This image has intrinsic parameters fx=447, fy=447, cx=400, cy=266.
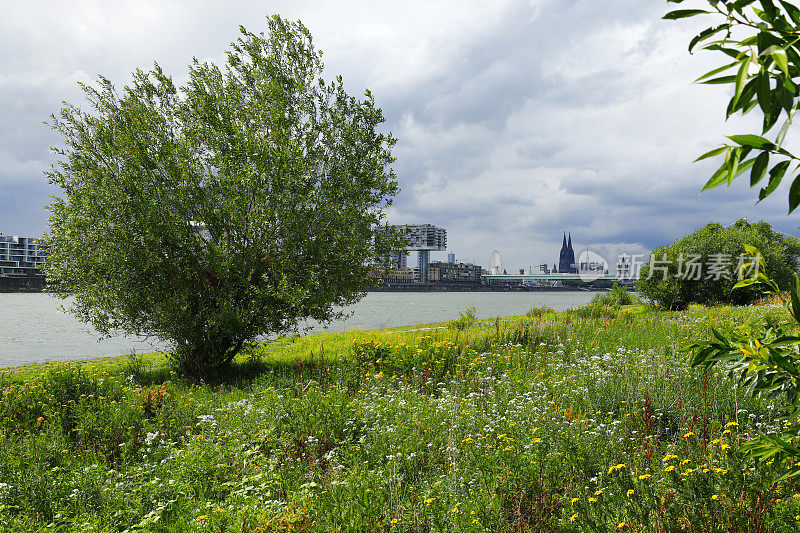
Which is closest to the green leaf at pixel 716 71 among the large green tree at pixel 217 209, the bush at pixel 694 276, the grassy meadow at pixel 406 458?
the grassy meadow at pixel 406 458

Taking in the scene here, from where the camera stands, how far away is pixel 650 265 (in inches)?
1180

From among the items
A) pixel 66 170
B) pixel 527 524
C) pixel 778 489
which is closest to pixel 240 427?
pixel 527 524

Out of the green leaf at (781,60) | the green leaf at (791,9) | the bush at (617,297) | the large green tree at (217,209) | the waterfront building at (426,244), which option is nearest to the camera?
the green leaf at (781,60)

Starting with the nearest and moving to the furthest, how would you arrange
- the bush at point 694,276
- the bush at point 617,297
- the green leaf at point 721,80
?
the green leaf at point 721,80, the bush at point 694,276, the bush at point 617,297

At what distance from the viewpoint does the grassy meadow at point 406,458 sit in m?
3.54

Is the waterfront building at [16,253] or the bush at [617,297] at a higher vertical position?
the waterfront building at [16,253]

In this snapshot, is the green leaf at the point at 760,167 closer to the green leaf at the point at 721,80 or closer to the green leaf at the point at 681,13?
the green leaf at the point at 721,80

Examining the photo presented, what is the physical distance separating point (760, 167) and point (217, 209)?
11460mm

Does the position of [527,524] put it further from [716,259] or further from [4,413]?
[716,259]

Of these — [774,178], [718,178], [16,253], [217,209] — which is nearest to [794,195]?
[774,178]

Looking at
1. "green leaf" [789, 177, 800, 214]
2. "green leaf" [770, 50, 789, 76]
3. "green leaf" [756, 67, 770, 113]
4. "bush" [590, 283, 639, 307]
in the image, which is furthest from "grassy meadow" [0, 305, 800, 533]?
"bush" [590, 283, 639, 307]

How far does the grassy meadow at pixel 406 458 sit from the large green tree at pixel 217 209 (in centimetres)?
305

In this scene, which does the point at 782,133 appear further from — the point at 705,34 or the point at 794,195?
the point at 705,34

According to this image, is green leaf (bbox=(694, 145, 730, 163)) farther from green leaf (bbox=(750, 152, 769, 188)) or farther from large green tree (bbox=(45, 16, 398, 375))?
large green tree (bbox=(45, 16, 398, 375))
